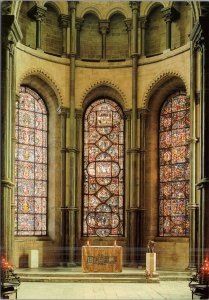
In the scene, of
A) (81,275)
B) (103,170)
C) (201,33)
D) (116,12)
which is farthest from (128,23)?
(81,275)

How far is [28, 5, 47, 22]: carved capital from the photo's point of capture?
64.4 ft

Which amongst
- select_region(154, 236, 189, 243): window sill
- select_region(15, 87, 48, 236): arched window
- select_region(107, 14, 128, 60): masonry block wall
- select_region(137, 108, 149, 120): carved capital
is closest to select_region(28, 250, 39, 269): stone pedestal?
select_region(15, 87, 48, 236): arched window

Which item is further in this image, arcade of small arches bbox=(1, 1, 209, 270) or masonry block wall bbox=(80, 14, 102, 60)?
masonry block wall bbox=(80, 14, 102, 60)

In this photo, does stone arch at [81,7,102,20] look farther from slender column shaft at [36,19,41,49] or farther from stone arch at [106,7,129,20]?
slender column shaft at [36,19,41,49]

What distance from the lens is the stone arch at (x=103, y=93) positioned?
66.7ft

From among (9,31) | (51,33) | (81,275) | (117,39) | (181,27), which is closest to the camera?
(9,31)

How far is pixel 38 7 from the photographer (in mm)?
19609

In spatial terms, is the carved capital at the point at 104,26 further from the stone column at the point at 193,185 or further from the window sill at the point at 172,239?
the window sill at the point at 172,239

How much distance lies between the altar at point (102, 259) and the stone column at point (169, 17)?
6553 millimetres

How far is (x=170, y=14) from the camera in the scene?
19656 millimetres

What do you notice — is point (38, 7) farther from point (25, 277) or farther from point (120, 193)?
point (25, 277)

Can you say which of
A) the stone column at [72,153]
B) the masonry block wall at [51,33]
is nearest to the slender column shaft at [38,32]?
the masonry block wall at [51,33]

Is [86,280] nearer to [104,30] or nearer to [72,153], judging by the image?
[72,153]

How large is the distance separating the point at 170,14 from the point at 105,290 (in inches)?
358
